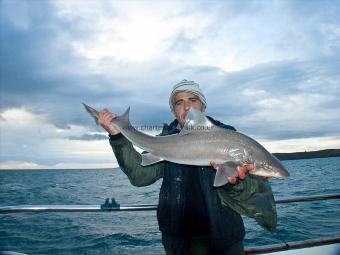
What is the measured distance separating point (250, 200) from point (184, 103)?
5.37ft

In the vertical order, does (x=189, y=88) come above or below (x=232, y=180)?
above

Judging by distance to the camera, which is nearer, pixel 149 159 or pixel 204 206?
pixel 204 206

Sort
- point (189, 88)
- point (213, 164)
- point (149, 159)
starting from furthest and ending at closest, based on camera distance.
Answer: point (189, 88) → point (149, 159) → point (213, 164)

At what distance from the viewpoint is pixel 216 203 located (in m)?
3.54

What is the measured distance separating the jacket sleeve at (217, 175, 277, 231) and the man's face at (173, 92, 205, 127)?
4.18 feet

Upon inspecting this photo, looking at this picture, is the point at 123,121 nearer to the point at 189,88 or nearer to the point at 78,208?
the point at 189,88

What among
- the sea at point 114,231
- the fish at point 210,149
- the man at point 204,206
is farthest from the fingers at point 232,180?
the sea at point 114,231

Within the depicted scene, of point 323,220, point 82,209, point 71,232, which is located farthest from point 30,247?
point 323,220

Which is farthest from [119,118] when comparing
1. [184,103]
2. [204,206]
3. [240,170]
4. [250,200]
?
[250,200]

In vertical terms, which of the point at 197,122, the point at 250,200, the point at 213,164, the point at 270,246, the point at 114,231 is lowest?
the point at 114,231

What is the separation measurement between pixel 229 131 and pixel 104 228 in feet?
37.0

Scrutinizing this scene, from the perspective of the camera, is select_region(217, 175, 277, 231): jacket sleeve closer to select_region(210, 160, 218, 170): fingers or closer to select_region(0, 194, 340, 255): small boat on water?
select_region(210, 160, 218, 170): fingers

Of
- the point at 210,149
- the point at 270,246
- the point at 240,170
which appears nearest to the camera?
the point at 240,170

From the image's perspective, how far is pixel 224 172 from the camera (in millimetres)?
3494
